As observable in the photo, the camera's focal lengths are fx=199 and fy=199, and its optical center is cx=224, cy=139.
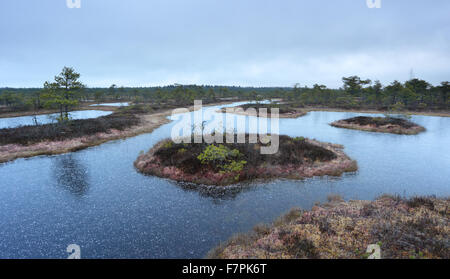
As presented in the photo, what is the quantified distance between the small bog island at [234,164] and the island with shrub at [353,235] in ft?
24.0

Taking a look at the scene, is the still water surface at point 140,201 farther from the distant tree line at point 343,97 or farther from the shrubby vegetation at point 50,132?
the distant tree line at point 343,97

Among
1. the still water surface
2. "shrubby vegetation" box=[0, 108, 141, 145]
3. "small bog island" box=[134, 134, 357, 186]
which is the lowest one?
the still water surface

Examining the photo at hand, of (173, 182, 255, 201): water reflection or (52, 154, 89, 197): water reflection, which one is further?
(52, 154, 89, 197): water reflection

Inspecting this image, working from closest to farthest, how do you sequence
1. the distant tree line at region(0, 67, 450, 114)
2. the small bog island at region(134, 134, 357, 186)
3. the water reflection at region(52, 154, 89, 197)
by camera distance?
1. the water reflection at region(52, 154, 89, 197)
2. the small bog island at region(134, 134, 357, 186)
3. the distant tree line at region(0, 67, 450, 114)

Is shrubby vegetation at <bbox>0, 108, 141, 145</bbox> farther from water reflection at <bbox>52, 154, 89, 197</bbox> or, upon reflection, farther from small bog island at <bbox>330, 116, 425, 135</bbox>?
small bog island at <bbox>330, 116, 425, 135</bbox>

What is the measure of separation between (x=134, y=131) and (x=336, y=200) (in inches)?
1712

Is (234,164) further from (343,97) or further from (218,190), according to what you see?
(343,97)

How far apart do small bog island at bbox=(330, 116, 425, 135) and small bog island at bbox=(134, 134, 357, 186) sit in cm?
3058

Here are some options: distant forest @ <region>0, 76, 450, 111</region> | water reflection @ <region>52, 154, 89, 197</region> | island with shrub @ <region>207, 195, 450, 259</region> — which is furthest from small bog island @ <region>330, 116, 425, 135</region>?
water reflection @ <region>52, 154, 89, 197</region>

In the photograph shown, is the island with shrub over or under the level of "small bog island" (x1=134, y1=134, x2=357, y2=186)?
under

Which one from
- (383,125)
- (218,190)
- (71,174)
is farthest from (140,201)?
(383,125)

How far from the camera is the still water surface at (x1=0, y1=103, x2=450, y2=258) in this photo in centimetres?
1232
